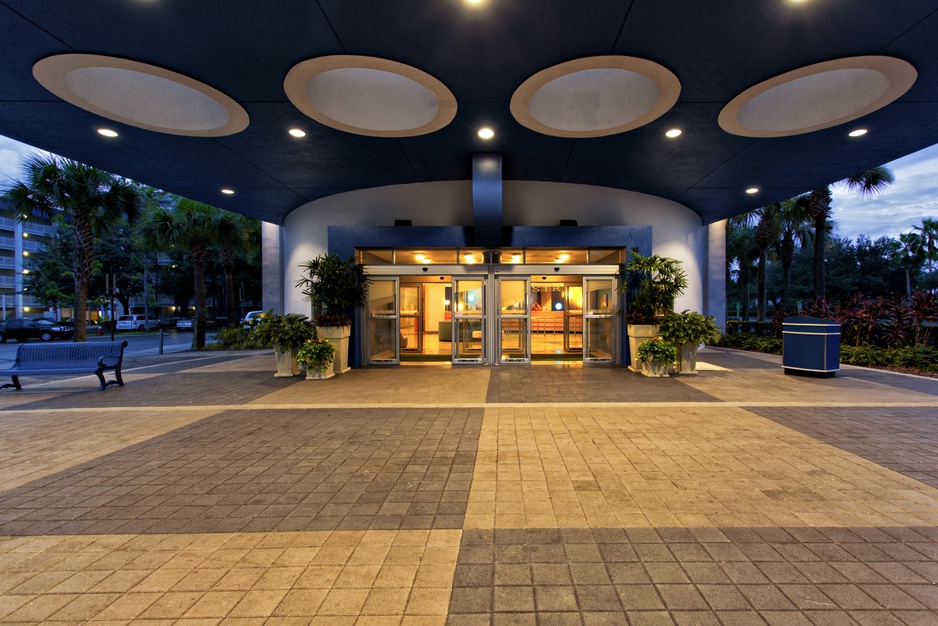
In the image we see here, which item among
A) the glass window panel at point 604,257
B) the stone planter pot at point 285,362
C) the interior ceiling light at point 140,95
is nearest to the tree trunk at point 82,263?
the stone planter pot at point 285,362

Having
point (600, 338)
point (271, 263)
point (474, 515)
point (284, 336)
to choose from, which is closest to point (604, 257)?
point (600, 338)

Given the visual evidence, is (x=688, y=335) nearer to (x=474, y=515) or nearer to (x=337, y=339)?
(x=474, y=515)

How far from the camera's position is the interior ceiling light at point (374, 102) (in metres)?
6.66

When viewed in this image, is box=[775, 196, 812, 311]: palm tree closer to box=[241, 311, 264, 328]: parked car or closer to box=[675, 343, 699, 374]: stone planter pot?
box=[675, 343, 699, 374]: stone planter pot

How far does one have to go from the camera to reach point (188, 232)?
53.0 feet

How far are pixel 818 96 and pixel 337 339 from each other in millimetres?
11451

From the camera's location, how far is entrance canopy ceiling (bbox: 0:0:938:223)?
4.81 metres

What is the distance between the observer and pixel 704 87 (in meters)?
6.27

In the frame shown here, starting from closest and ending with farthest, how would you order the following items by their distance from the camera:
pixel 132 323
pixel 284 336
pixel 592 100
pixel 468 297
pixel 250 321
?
pixel 592 100
pixel 284 336
pixel 468 297
pixel 250 321
pixel 132 323

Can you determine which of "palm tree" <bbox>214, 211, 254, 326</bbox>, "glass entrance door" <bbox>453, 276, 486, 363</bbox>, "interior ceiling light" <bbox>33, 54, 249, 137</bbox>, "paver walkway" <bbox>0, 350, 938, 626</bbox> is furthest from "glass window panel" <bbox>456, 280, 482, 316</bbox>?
"palm tree" <bbox>214, 211, 254, 326</bbox>

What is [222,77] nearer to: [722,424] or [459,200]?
[459,200]

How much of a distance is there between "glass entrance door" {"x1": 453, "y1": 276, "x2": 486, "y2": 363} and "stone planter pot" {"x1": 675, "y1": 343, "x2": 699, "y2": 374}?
16.9 feet

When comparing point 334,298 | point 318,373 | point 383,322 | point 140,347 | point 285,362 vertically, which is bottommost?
point 140,347

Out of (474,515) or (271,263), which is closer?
(474,515)
